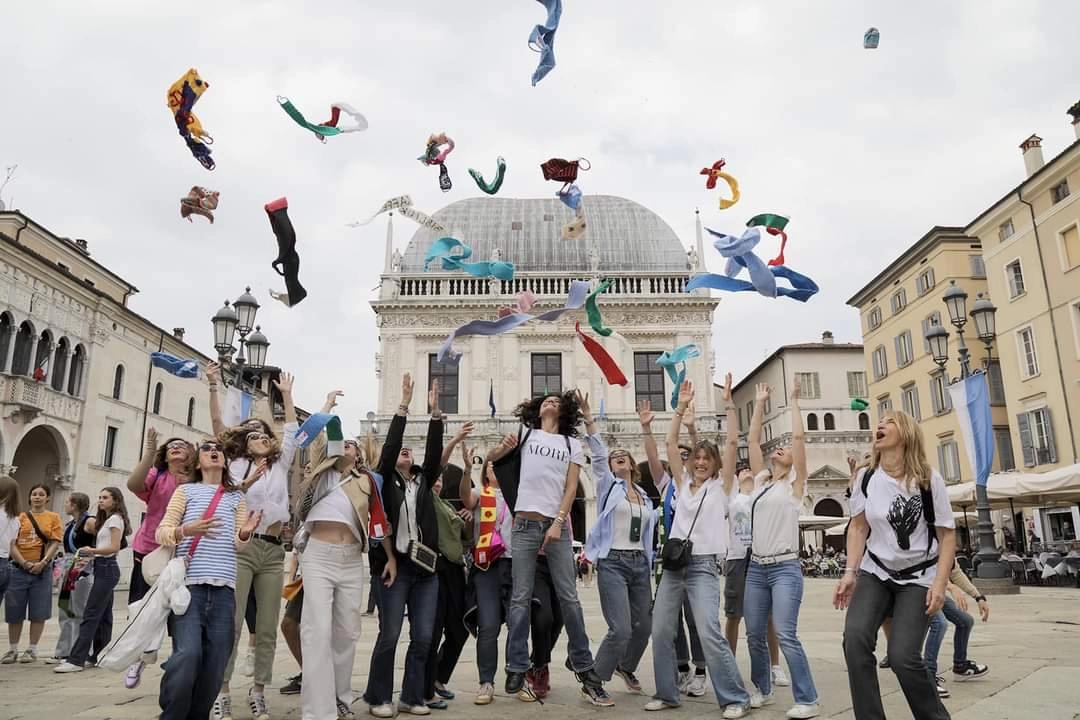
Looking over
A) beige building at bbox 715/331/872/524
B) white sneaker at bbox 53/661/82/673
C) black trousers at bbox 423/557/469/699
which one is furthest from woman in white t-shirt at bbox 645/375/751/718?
beige building at bbox 715/331/872/524

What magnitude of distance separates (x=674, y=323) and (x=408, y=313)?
1328cm

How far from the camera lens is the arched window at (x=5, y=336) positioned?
2278 cm

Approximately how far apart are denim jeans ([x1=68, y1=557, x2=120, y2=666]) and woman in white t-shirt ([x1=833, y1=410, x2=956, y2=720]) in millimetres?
6551

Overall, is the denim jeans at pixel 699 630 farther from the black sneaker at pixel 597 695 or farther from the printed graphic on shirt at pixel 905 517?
the printed graphic on shirt at pixel 905 517

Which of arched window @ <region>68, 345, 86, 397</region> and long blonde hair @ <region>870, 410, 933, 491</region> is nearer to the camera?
long blonde hair @ <region>870, 410, 933, 491</region>

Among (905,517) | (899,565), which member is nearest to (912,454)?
(905,517)

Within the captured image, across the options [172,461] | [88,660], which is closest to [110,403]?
[88,660]

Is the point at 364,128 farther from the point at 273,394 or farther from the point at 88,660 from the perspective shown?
the point at 273,394

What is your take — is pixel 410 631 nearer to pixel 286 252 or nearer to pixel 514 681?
pixel 514 681

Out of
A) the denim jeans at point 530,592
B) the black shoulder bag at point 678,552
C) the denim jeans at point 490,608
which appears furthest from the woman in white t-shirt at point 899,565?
the denim jeans at point 490,608

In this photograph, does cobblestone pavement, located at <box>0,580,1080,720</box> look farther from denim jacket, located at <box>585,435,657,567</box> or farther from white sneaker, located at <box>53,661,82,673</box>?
denim jacket, located at <box>585,435,657,567</box>

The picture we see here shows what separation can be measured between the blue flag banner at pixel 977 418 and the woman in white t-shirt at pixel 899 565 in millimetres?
11212

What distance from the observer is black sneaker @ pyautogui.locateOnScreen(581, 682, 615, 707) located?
5172 millimetres

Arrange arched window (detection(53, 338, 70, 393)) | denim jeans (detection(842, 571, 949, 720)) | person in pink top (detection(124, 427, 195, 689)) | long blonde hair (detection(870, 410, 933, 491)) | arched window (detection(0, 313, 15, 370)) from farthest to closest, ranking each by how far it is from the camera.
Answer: arched window (detection(53, 338, 70, 393)), arched window (detection(0, 313, 15, 370)), person in pink top (detection(124, 427, 195, 689)), long blonde hair (detection(870, 410, 933, 491)), denim jeans (detection(842, 571, 949, 720))
